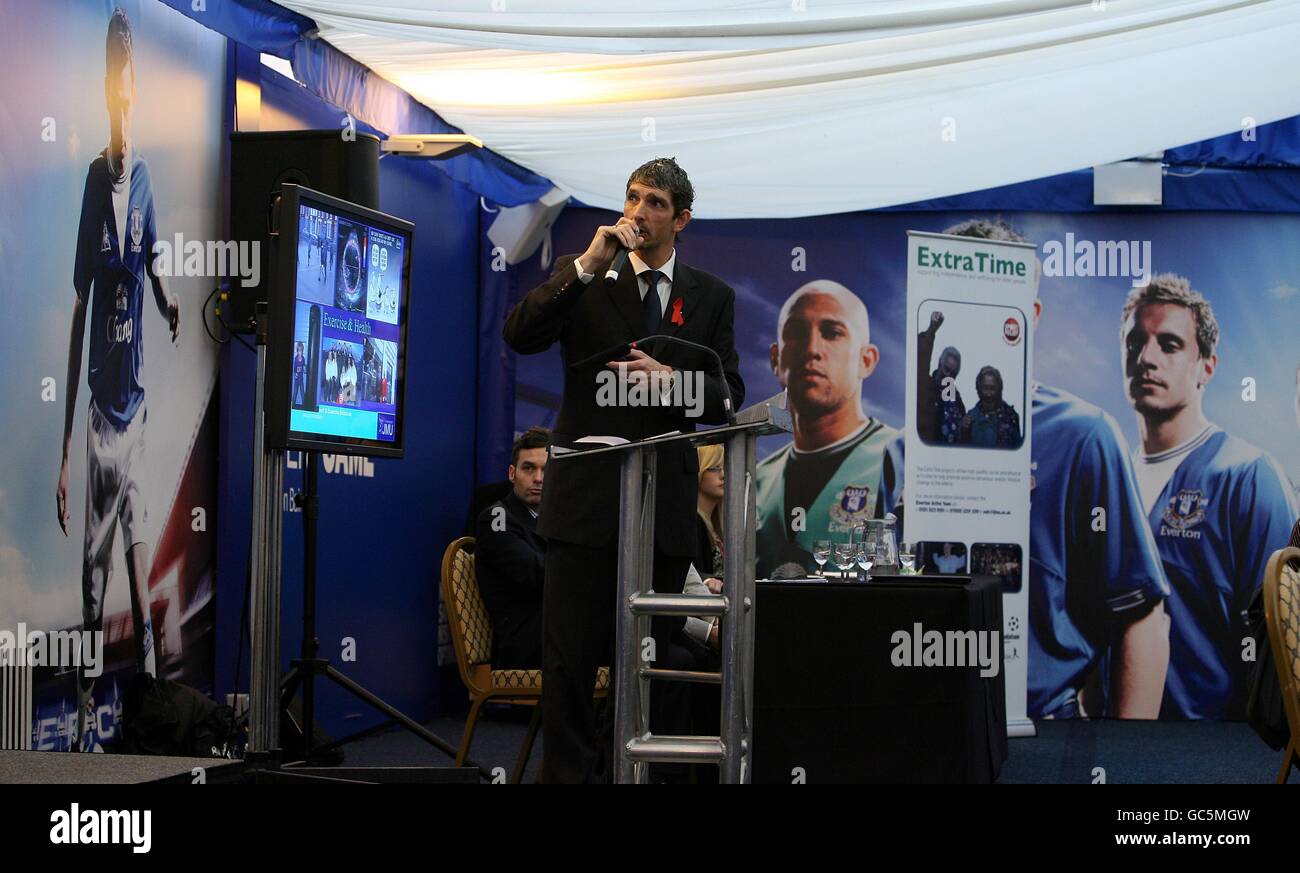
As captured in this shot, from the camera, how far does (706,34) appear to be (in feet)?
14.9

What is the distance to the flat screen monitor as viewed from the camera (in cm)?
326

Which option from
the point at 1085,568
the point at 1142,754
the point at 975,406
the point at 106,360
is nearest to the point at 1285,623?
the point at 975,406

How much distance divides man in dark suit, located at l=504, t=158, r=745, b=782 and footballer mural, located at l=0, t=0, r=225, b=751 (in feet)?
4.82

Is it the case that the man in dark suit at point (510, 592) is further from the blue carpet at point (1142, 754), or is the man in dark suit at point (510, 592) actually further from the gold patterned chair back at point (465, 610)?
the blue carpet at point (1142, 754)

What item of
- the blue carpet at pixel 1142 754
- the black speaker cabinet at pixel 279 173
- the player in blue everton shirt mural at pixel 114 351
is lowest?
the blue carpet at pixel 1142 754

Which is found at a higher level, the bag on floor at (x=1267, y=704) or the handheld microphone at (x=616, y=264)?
the handheld microphone at (x=616, y=264)

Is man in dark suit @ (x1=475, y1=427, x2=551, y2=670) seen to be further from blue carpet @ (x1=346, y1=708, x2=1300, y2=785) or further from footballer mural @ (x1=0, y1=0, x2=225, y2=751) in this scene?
footballer mural @ (x1=0, y1=0, x2=225, y2=751)

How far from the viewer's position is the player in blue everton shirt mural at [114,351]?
3.89 meters

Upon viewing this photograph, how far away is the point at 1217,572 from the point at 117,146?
5714mm

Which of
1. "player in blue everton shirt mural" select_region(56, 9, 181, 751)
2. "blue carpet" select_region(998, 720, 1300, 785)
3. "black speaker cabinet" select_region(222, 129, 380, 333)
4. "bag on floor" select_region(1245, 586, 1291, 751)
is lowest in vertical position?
"blue carpet" select_region(998, 720, 1300, 785)

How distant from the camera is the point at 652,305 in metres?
3.13

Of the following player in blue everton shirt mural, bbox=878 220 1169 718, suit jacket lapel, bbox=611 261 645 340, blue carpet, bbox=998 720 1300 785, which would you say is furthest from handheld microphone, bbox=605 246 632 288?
player in blue everton shirt mural, bbox=878 220 1169 718

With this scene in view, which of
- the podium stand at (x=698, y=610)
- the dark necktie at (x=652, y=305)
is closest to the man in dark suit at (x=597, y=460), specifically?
the dark necktie at (x=652, y=305)

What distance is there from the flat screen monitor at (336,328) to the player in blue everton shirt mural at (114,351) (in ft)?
2.66
